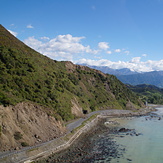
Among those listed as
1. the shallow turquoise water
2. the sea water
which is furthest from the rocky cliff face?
the shallow turquoise water

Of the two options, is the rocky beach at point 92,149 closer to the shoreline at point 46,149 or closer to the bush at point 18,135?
the shoreline at point 46,149

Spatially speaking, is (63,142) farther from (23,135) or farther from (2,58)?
(2,58)

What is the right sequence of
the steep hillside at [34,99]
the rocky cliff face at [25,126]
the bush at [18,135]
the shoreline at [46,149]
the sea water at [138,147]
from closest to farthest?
the shoreline at [46,149] → the sea water at [138,147] → the rocky cliff face at [25,126] → the bush at [18,135] → the steep hillside at [34,99]

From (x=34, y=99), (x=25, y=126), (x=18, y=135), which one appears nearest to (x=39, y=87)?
(x=34, y=99)

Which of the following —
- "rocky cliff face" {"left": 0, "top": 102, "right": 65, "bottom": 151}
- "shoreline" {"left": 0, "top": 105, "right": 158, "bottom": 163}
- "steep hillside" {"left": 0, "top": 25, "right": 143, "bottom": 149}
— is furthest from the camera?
"steep hillside" {"left": 0, "top": 25, "right": 143, "bottom": 149}

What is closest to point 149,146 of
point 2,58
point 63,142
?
point 63,142

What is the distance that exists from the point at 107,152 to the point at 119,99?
7244 centimetres

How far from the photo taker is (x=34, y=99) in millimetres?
49156

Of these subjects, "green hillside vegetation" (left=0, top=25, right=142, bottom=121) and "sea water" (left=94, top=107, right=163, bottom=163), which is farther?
"green hillside vegetation" (left=0, top=25, right=142, bottom=121)

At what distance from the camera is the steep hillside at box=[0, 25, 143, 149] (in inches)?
1439

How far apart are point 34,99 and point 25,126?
12072 mm

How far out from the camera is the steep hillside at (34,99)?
36.6m

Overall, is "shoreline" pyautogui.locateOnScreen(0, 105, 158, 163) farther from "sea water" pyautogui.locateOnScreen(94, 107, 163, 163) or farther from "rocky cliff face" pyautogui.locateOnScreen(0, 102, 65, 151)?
"sea water" pyautogui.locateOnScreen(94, 107, 163, 163)

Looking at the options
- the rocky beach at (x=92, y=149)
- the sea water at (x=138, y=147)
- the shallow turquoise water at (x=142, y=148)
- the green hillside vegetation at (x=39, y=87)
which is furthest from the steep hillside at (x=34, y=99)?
the shallow turquoise water at (x=142, y=148)
